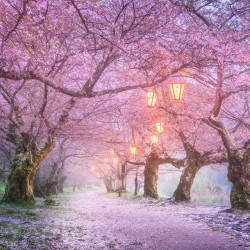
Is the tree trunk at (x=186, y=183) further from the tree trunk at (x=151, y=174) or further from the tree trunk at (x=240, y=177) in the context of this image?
the tree trunk at (x=240, y=177)

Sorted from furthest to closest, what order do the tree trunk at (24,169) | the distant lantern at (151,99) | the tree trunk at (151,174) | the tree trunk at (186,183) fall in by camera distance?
1. the tree trunk at (151,174)
2. the tree trunk at (186,183)
3. the tree trunk at (24,169)
4. the distant lantern at (151,99)

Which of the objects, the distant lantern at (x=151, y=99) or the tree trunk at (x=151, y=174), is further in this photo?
the tree trunk at (x=151, y=174)

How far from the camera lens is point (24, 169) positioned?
51.5 feet

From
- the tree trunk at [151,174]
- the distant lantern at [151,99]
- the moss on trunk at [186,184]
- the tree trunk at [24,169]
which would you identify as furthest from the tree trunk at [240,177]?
the tree trunk at [151,174]

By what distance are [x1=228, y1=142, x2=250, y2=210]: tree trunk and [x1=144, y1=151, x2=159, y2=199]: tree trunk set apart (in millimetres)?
12160

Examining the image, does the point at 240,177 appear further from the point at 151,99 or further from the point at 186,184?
the point at 186,184

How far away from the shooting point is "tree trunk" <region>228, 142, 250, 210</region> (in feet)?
43.0

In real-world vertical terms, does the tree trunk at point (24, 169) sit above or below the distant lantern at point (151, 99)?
below

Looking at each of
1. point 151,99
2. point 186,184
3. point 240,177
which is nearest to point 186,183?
point 186,184

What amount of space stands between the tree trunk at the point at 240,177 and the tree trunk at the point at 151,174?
12160 mm

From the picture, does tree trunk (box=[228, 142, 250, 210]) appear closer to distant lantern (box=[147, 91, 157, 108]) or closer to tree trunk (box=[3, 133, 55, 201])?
distant lantern (box=[147, 91, 157, 108])

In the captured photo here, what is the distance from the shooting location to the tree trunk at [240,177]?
13094mm

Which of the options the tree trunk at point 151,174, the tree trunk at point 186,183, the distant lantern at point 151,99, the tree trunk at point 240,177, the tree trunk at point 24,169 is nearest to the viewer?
the distant lantern at point 151,99

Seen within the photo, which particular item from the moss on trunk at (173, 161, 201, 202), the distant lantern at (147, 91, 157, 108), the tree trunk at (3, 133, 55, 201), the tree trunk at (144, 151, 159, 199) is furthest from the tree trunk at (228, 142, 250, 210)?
the tree trunk at (144, 151, 159, 199)
